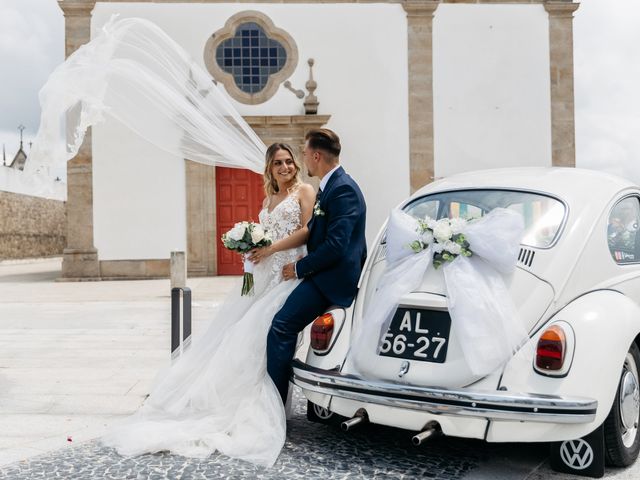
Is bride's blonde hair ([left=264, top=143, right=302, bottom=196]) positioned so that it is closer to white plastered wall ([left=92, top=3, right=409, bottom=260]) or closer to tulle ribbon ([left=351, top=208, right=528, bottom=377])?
tulle ribbon ([left=351, top=208, right=528, bottom=377])

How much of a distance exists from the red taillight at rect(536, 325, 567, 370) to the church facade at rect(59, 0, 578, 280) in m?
14.7

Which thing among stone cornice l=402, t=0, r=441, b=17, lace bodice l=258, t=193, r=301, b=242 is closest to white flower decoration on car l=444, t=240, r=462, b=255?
lace bodice l=258, t=193, r=301, b=242

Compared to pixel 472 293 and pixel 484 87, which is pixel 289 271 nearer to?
pixel 472 293

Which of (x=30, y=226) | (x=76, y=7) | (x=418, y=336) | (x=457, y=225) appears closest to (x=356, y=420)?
(x=418, y=336)

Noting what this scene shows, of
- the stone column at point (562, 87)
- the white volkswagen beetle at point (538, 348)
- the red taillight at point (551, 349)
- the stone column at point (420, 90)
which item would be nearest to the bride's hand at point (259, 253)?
the white volkswagen beetle at point (538, 348)

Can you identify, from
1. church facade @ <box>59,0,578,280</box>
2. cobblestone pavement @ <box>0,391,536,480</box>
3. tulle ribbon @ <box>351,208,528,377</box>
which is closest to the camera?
tulle ribbon @ <box>351,208,528,377</box>

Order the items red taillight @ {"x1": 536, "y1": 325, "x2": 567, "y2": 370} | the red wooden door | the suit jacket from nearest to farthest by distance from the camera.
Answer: red taillight @ {"x1": 536, "y1": 325, "x2": 567, "y2": 370} < the suit jacket < the red wooden door

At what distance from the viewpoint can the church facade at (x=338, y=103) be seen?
57.0 ft

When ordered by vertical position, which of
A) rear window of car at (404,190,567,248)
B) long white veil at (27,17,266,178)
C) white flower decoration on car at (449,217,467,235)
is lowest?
white flower decoration on car at (449,217,467,235)

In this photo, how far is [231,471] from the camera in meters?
3.54

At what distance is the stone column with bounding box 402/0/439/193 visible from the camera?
18.1 metres

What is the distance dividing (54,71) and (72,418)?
2.50 m

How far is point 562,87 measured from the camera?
60.7 feet

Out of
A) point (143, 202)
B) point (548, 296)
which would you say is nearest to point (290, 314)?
point (548, 296)
